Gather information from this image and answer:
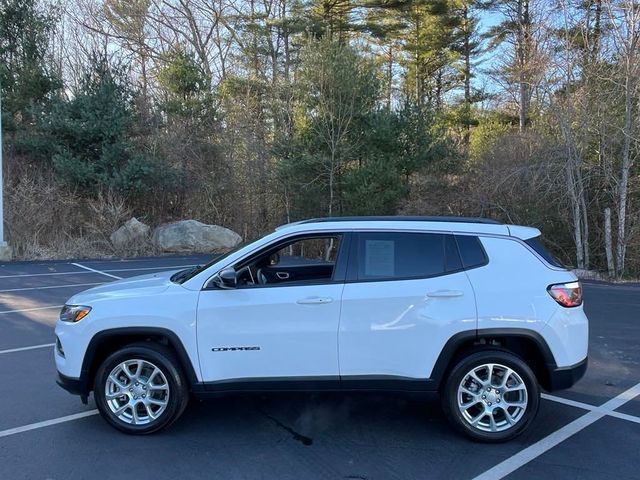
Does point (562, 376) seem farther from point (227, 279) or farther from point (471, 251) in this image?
point (227, 279)

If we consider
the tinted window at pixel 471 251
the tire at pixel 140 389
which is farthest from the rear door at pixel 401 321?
the tire at pixel 140 389

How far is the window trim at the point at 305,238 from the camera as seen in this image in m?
4.45

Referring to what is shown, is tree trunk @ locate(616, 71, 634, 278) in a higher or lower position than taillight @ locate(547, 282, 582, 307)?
higher

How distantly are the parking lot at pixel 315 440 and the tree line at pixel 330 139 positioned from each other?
8.83 metres

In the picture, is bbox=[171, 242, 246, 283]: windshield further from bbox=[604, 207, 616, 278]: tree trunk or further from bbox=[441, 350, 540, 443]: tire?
bbox=[604, 207, 616, 278]: tree trunk

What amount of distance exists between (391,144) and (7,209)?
12349mm

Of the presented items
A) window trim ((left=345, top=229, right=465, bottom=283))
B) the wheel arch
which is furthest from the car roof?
the wheel arch

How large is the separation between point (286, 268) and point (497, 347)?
2.23 metres

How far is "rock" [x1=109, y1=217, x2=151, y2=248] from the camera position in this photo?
1825cm

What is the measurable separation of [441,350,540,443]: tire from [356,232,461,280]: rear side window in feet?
2.47

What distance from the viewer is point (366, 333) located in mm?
4309

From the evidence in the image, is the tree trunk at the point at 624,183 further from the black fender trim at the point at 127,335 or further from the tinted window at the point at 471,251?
the black fender trim at the point at 127,335

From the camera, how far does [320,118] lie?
1827 centimetres

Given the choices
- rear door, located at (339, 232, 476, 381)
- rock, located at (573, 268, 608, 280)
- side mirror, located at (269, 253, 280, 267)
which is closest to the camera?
rear door, located at (339, 232, 476, 381)
